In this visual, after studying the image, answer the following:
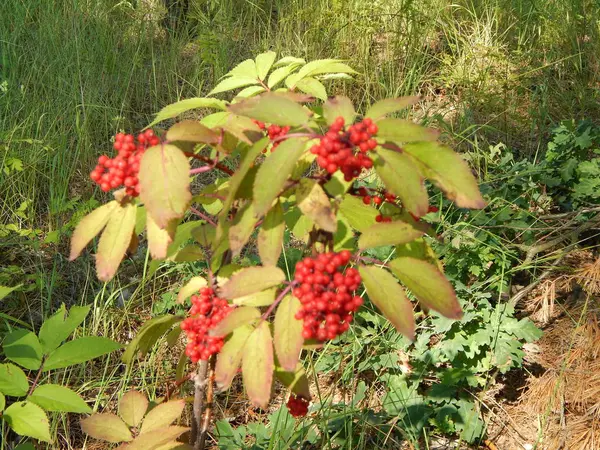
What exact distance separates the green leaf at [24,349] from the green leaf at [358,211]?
839 mm

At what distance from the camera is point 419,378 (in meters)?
2.15

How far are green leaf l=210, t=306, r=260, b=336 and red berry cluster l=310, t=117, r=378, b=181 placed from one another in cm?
27

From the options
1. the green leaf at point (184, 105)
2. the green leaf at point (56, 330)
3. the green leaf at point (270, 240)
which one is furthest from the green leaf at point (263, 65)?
the green leaf at point (56, 330)

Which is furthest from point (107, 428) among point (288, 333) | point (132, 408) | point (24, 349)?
point (288, 333)

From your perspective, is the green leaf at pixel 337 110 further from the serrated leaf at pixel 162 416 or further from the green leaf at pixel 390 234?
the serrated leaf at pixel 162 416

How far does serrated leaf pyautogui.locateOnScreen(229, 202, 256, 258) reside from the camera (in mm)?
882

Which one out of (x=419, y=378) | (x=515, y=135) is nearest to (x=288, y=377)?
(x=419, y=378)

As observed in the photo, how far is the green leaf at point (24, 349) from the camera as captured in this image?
1449mm

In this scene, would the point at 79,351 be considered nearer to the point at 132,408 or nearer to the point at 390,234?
the point at 132,408

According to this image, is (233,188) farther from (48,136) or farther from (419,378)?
(48,136)

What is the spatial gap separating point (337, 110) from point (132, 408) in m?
0.78

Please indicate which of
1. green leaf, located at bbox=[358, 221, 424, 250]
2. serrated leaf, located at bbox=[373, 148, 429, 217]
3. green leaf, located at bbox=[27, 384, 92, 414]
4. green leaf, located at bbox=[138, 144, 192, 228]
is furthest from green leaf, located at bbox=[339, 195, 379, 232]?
green leaf, located at bbox=[27, 384, 92, 414]

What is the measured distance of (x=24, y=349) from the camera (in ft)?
4.77

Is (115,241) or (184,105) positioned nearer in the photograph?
(115,241)
